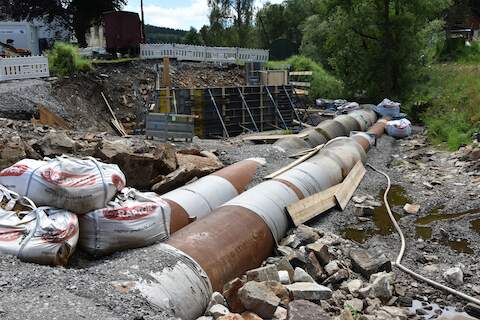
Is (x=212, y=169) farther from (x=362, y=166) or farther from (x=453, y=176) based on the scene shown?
(x=453, y=176)

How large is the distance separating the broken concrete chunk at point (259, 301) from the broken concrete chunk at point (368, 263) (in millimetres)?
2102

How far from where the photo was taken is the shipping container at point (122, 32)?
21828 mm

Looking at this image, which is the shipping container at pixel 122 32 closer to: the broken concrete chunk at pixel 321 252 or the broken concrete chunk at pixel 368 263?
the broken concrete chunk at pixel 321 252

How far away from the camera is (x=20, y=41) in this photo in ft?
97.6

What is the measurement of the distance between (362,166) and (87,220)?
8.20 meters

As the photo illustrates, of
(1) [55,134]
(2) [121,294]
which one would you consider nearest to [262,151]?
(1) [55,134]

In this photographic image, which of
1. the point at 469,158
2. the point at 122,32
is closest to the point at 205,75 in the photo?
the point at 122,32

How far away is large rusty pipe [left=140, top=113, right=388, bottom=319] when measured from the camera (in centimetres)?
472

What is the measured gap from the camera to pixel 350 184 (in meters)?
9.96

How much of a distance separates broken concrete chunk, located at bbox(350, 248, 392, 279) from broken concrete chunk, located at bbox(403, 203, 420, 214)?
2.89m

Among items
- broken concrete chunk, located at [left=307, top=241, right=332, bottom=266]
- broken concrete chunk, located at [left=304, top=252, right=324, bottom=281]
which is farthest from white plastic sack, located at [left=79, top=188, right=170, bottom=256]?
broken concrete chunk, located at [left=307, top=241, right=332, bottom=266]

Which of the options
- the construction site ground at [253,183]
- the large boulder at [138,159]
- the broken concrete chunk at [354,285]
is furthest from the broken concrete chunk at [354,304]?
the large boulder at [138,159]

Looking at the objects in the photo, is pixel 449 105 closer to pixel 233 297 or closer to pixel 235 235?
pixel 235 235

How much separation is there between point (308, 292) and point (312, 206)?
314 centimetres
